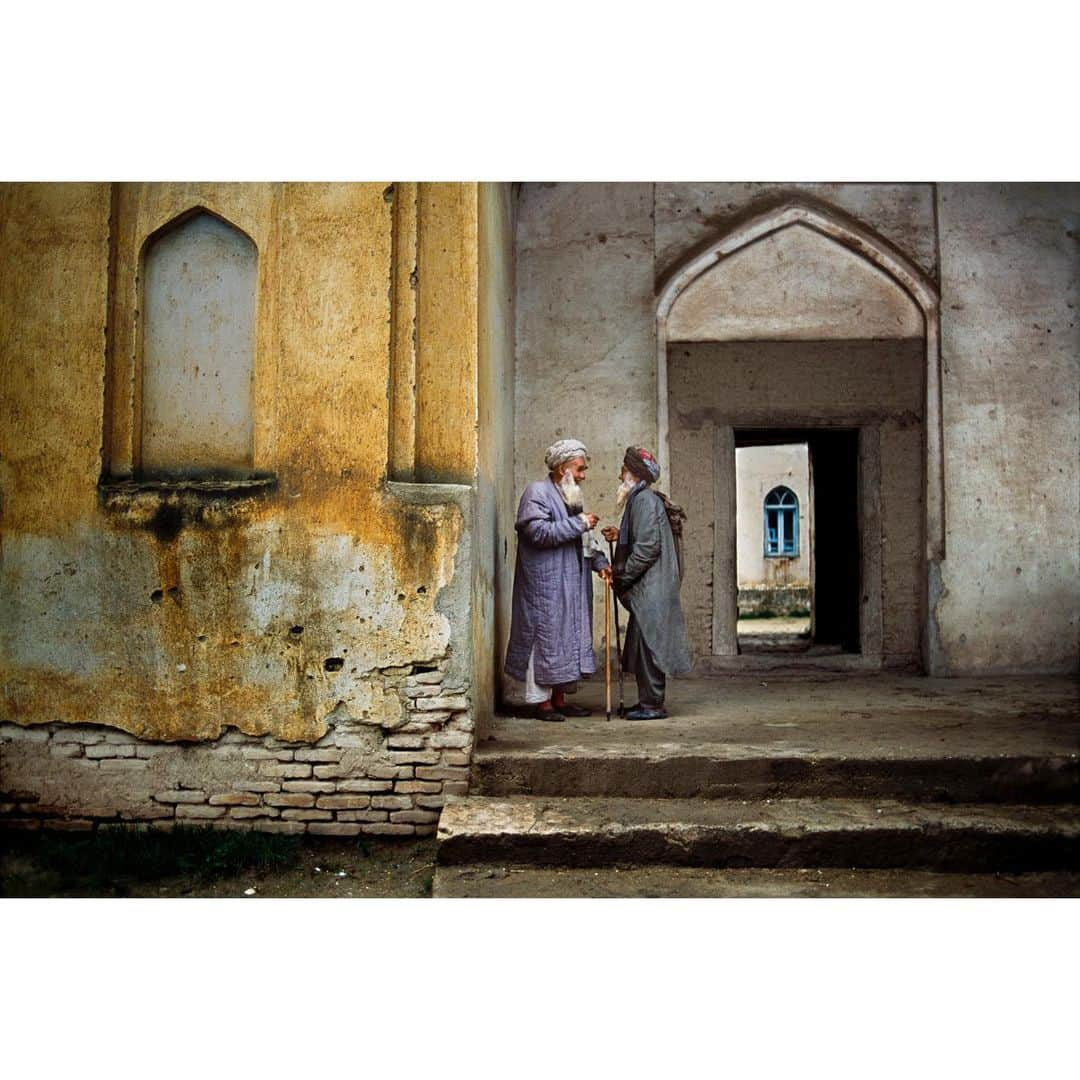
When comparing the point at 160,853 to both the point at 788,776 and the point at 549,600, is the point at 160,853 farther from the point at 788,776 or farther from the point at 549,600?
the point at 788,776

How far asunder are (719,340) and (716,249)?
69cm

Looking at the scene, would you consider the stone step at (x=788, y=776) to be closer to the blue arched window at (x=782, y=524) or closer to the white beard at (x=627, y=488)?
the white beard at (x=627, y=488)

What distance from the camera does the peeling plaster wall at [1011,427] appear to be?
7.10 m

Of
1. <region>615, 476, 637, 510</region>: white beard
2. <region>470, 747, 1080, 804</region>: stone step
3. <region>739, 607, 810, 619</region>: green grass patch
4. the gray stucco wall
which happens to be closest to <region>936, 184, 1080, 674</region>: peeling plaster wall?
the gray stucco wall

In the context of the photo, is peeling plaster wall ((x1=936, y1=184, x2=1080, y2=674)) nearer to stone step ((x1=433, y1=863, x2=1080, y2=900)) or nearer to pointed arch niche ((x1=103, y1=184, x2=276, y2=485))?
stone step ((x1=433, y1=863, x2=1080, y2=900))

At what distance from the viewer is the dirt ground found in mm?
3959

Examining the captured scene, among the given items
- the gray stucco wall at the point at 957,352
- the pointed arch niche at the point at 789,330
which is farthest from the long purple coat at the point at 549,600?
the pointed arch niche at the point at 789,330

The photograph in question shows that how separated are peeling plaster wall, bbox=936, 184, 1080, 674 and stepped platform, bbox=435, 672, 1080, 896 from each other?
1828 mm

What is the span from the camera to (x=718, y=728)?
4992mm

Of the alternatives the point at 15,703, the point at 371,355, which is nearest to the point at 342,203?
the point at 371,355

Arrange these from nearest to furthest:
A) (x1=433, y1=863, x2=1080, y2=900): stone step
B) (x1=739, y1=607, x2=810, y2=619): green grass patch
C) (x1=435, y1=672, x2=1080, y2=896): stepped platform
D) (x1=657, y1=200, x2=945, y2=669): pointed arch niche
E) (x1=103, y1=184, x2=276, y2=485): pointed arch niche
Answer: (x1=433, y1=863, x2=1080, y2=900): stone step
(x1=435, y1=672, x2=1080, y2=896): stepped platform
(x1=103, y1=184, x2=276, y2=485): pointed arch niche
(x1=657, y1=200, x2=945, y2=669): pointed arch niche
(x1=739, y1=607, x2=810, y2=619): green grass patch

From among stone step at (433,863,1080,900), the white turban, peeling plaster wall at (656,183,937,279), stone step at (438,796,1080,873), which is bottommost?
stone step at (433,863,1080,900)

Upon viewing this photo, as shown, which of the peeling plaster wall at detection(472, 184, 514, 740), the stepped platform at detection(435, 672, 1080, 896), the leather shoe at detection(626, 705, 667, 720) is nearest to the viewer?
the stepped platform at detection(435, 672, 1080, 896)

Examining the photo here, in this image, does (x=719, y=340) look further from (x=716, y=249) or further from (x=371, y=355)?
(x=371, y=355)
